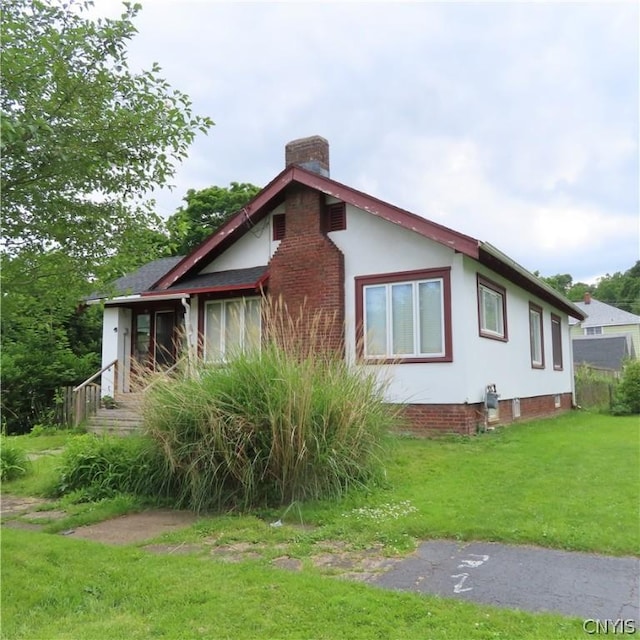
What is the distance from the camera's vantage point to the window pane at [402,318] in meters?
10.7

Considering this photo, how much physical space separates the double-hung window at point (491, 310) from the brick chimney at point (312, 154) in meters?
4.46

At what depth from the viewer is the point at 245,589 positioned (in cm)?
364

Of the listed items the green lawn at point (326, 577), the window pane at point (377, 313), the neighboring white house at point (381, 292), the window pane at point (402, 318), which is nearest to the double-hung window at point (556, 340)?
the neighboring white house at point (381, 292)

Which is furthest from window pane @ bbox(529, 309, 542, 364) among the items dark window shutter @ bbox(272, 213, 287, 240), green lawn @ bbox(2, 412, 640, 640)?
green lawn @ bbox(2, 412, 640, 640)

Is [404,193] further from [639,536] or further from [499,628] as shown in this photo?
[499,628]

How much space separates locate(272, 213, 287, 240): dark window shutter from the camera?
12675 mm

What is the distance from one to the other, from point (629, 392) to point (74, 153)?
16594 mm

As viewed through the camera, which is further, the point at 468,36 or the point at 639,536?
the point at 468,36

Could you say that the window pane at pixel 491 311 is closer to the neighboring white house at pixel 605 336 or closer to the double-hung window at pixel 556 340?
the double-hung window at pixel 556 340

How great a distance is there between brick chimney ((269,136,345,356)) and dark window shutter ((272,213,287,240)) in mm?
319

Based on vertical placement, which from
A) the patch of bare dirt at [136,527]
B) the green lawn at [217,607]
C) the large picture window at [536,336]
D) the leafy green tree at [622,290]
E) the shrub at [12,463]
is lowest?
the patch of bare dirt at [136,527]

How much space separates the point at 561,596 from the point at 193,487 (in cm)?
384

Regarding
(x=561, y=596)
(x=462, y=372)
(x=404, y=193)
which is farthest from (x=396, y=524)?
(x=404, y=193)

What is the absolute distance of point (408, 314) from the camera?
35.1ft
